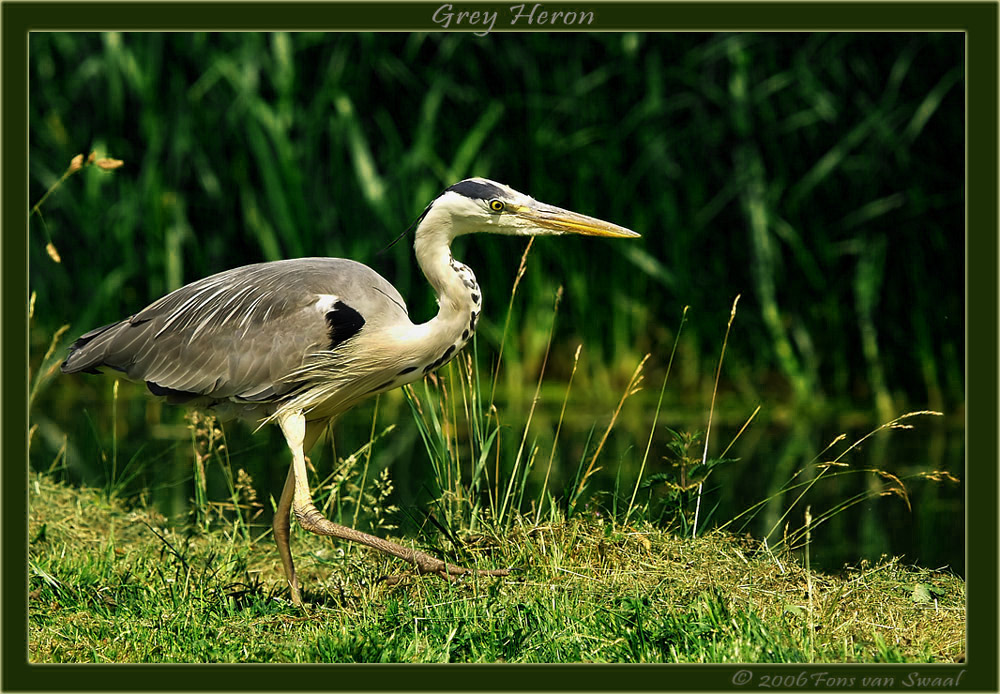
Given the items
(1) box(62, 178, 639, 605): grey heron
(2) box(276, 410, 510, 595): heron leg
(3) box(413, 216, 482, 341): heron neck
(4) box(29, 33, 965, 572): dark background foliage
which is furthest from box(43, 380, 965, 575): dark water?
(3) box(413, 216, 482, 341): heron neck

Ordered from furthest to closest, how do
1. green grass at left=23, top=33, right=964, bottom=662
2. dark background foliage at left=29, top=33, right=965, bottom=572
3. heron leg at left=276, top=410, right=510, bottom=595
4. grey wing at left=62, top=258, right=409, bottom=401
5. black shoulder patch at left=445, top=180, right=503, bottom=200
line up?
dark background foliage at left=29, top=33, right=965, bottom=572 → green grass at left=23, top=33, right=964, bottom=662 → grey wing at left=62, top=258, right=409, bottom=401 → black shoulder patch at left=445, top=180, right=503, bottom=200 → heron leg at left=276, top=410, right=510, bottom=595

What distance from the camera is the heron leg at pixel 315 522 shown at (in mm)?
5043

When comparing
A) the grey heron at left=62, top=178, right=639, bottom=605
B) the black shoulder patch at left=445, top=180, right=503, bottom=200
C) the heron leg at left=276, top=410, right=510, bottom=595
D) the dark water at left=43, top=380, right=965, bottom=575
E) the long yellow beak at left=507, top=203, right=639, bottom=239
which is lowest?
the dark water at left=43, top=380, right=965, bottom=575

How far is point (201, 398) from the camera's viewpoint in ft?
18.9

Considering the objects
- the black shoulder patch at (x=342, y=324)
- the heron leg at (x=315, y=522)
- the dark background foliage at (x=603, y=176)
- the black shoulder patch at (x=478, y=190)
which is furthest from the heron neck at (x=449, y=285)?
the dark background foliage at (x=603, y=176)

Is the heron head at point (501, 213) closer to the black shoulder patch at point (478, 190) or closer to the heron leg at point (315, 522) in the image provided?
the black shoulder patch at point (478, 190)

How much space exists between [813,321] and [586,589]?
574 centimetres

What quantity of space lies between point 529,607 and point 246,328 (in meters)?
1.90

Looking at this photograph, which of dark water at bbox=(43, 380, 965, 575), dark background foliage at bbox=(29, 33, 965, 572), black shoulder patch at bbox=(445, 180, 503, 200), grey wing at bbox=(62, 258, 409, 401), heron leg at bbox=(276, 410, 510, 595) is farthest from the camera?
dark background foliage at bbox=(29, 33, 965, 572)

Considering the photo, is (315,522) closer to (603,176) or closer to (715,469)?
(715,469)

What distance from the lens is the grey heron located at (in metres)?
5.38

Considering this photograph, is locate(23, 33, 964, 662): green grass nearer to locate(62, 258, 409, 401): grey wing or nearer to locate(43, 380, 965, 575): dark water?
locate(43, 380, 965, 575): dark water

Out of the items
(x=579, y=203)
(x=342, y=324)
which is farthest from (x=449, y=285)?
(x=579, y=203)

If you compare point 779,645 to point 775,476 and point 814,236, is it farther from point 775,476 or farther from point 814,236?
point 814,236
